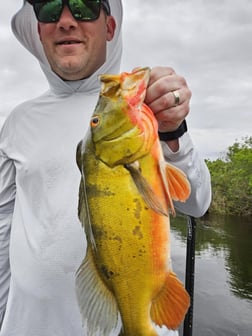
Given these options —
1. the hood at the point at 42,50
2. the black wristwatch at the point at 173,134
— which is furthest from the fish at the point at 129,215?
the hood at the point at 42,50

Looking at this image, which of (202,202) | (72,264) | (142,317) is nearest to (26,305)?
(72,264)

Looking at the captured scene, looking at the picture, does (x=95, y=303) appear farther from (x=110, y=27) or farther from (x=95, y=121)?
(x=110, y=27)

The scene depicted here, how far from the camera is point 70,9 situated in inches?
89.8

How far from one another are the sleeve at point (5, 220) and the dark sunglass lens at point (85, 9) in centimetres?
108

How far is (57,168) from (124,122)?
0.88 m

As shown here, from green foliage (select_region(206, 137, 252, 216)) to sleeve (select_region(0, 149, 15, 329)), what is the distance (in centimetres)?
4123

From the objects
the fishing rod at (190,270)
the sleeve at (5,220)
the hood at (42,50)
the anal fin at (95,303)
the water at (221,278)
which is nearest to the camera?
the anal fin at (95,303)

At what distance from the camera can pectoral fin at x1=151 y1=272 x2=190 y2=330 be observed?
1.62 meters

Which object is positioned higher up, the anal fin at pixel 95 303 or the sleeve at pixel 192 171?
the sleeve at pixel 192 171

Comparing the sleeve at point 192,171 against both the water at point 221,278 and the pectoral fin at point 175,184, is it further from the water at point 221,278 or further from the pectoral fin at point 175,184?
the water at point 221,278

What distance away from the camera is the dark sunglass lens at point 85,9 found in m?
2.26

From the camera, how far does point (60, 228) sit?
2.29m

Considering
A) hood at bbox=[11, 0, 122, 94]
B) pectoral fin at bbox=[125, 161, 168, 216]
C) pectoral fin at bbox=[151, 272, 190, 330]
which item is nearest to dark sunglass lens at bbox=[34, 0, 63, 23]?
hood at bbox=[11, 0, 122, 94]

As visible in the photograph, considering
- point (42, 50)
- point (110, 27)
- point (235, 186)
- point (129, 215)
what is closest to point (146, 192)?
point (129, 215)
